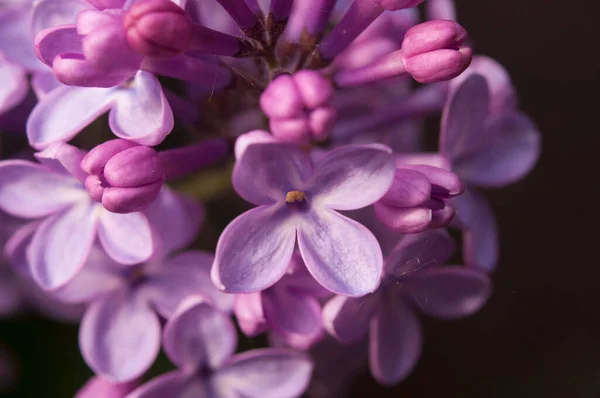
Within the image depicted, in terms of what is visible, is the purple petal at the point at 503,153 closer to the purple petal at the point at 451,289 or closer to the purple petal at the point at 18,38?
the purple petal at the point at 451,289

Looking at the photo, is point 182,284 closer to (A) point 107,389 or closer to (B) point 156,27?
(A) point 107,389

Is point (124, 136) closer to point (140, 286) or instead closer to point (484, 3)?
point (140, 286)

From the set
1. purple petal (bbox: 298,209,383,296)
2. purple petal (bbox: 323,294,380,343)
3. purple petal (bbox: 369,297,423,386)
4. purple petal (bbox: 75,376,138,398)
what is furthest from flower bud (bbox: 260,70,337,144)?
purple petal (bbox: 75,376,138,398)

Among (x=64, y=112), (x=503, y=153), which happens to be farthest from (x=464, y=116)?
(x=64, y=112)

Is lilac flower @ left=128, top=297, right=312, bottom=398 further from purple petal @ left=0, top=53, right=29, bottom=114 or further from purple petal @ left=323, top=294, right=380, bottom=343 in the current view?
purple petal @ left=0, top=53, right=29, bottom=114

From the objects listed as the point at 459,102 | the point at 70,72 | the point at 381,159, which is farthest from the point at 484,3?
the point at 70,72

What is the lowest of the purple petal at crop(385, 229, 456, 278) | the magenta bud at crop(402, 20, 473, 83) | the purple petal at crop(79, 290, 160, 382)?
the purple petal at crop(79, 290, 160, 382)

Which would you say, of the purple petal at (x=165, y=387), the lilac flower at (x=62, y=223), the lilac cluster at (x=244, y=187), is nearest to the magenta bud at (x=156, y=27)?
the lilac cluster at (x=244, y=187)
